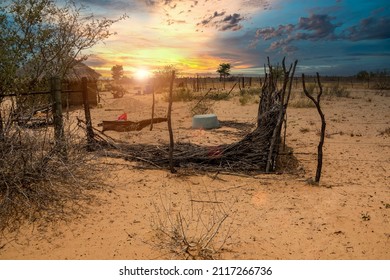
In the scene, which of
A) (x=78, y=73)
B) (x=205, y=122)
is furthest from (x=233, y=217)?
(x=78, y=73)

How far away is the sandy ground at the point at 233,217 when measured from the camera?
327 centimetres

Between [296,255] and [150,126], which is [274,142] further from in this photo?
[150,126]

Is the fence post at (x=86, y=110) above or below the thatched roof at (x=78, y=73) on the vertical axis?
below

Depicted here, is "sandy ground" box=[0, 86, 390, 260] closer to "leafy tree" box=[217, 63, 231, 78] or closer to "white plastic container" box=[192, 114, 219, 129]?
"white plastic container" box=[192, 114, 219, 129]

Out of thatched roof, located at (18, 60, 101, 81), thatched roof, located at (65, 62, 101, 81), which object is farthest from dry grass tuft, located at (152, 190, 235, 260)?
thatched roof, located at (65, 62, 101, 81)

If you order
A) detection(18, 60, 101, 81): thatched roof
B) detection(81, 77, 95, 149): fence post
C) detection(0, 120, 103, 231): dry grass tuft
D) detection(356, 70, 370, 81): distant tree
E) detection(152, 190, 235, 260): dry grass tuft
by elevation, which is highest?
detection(356, 70, 370, 81): distant tree

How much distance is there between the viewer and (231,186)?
520cm

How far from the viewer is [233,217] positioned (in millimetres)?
4062

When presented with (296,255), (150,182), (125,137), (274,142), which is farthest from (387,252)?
(125,137)

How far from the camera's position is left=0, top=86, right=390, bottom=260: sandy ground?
327 cm

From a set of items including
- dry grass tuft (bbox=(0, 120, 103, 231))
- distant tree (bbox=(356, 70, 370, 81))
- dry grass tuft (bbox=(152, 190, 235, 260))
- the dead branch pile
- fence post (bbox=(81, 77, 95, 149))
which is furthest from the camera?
distant tree (bbox=(356, 70, 370, 81))

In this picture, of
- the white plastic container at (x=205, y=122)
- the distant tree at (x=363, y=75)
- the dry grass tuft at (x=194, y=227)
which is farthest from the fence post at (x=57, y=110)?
the distant tree at (x=363, y=75)

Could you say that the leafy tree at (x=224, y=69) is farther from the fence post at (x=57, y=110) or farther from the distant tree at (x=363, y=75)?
the fence post at (x=57, y=110)

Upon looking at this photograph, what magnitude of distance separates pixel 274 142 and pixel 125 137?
5.00 metres
